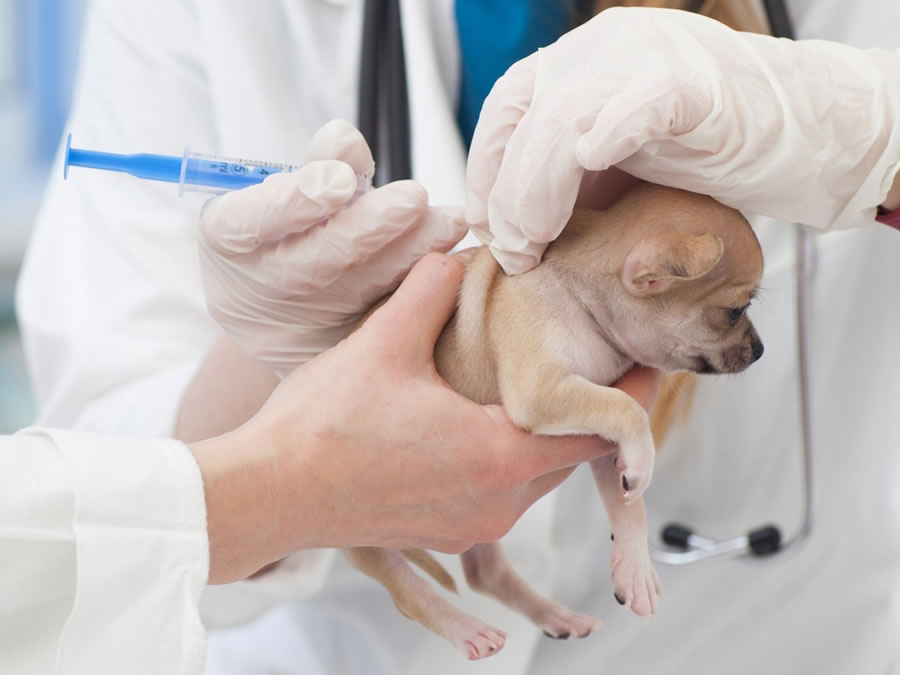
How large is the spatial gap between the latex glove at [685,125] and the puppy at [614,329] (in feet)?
0.13

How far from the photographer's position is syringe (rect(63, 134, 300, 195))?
962 mm

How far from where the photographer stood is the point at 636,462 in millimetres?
933

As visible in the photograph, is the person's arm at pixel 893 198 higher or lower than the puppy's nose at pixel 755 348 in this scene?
higher

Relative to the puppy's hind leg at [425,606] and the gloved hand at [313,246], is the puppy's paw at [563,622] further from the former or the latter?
the gloved hand at [313,246]

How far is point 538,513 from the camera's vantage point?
132 cm

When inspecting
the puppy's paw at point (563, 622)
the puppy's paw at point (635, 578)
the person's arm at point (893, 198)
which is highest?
the person's arm at point (893, 198)

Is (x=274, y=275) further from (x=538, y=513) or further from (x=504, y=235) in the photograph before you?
(x=538, y=513)

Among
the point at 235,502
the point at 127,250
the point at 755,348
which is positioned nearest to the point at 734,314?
the point at 755,348

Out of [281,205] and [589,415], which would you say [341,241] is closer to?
[281,205]

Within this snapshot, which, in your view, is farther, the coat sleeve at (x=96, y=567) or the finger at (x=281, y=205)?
the finger at (x=281, y=205)

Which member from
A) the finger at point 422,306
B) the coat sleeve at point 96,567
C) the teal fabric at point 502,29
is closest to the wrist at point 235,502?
the coat sleeve at point 96,567

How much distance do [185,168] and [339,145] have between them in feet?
0.56

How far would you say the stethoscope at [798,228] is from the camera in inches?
48.9

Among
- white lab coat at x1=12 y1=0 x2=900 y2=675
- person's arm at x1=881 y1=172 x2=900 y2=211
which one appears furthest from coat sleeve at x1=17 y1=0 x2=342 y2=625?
person's arm at x1=881 y1=172 x2=900 y2=211
